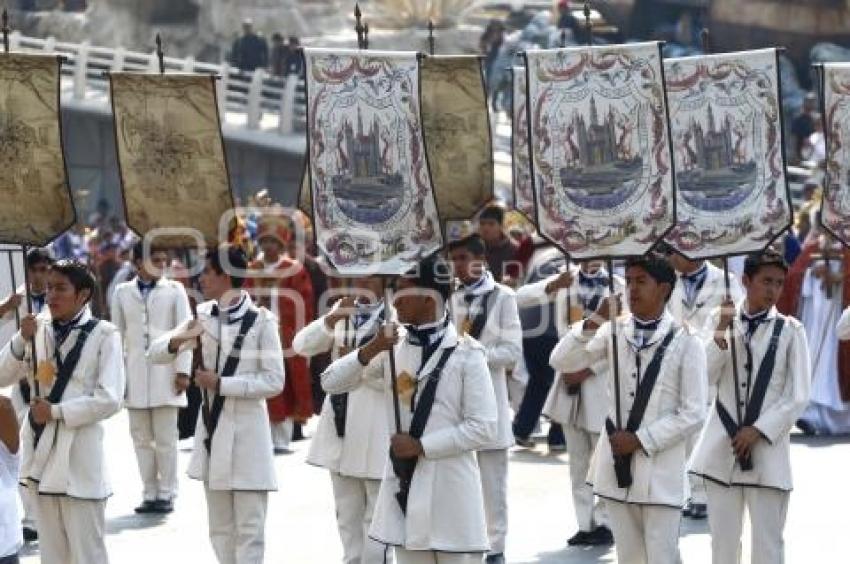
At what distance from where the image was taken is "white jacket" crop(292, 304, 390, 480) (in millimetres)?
14812

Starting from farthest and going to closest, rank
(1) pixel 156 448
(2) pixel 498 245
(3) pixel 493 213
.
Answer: (2) pixel 498 245, (3) pixel 493 213, (1) pixel 156 448

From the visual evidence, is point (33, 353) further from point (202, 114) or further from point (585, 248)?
point (585, 248)

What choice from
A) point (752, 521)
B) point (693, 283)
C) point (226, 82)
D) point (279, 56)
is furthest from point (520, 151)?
point (279, 56)

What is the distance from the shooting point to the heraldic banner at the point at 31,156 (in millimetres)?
14562

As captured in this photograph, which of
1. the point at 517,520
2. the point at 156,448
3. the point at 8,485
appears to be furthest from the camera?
the point at 156,448

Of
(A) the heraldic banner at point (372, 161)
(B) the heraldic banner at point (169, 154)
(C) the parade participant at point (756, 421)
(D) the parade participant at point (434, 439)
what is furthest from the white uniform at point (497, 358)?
(D) the parade participant at point (434, 439)

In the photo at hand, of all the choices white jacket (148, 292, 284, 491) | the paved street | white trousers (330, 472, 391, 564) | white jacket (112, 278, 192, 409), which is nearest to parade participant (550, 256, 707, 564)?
white trousers (330, 472, 391, 564)

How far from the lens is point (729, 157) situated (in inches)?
566

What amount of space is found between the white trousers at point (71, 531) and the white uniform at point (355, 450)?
1403 mm

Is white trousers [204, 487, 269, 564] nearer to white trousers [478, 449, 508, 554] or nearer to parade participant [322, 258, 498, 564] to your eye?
white trousers [478, 449, 508, 554]

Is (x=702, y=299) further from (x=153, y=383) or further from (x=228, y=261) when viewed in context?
(x=153, y=383)

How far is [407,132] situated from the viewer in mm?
13539

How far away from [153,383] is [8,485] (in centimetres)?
627

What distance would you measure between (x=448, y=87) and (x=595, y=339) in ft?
9.97
